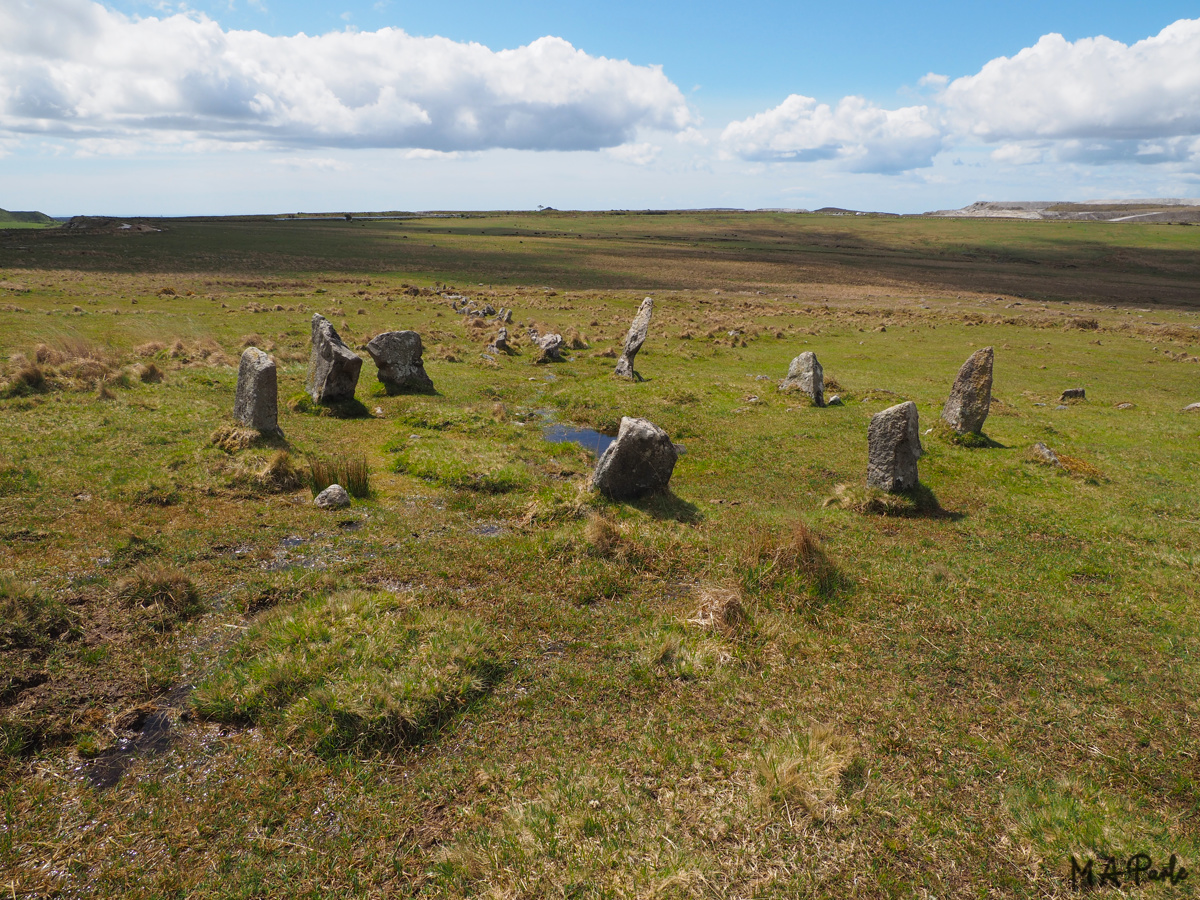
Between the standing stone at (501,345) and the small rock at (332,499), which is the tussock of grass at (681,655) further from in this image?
the standing stone at (501,345)

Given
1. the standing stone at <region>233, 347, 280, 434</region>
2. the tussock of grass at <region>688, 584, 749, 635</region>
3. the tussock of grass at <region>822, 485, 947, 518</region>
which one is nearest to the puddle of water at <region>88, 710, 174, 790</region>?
the tussock of grass at <region>688, 584, 749, 635</region>

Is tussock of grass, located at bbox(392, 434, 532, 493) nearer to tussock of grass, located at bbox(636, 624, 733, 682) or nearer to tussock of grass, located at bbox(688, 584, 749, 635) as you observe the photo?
tussock of grass, located at bbox(688, 584, 749, 635)

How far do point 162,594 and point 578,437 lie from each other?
13081mm

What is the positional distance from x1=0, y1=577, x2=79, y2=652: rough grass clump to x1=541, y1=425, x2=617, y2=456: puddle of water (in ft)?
42.5

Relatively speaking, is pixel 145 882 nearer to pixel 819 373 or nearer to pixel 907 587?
pixel 907 587

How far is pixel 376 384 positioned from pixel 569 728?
63.8ft

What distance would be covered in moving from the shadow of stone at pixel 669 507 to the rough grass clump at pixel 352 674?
18.7 feet

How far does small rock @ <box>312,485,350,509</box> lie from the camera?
1367 cm

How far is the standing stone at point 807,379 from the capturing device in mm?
24969

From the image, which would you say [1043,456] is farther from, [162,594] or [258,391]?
[258,391]

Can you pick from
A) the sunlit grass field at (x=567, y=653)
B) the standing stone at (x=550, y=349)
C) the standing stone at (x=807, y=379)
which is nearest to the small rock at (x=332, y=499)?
the sunlit grass field at (x=567, y=653)

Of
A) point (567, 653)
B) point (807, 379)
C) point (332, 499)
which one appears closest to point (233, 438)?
point (332, 499)

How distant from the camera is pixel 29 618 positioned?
851cm

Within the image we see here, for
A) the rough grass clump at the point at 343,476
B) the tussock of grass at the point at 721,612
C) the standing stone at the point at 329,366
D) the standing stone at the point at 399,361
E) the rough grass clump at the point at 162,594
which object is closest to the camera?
the rough grass clump at the point at 162,594
